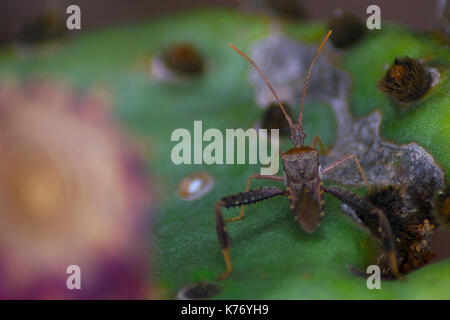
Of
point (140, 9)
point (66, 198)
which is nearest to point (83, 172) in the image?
point (66, 198)

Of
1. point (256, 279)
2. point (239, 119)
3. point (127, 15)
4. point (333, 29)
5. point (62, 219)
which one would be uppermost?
point (127, 15)

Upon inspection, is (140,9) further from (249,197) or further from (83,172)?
(249,197)

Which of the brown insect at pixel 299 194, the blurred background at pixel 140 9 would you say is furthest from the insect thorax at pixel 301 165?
the blurred background at pixel 140 9

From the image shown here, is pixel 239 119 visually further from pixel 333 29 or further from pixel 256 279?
pixel 256 279

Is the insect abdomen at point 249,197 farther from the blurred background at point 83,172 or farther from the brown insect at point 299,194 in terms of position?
the blurred background at point 83,172

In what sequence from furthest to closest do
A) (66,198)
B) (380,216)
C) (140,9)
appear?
(140,9) → (66,198) → (380,216)

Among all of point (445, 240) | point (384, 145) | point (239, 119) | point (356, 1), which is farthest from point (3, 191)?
point (356, 1)
